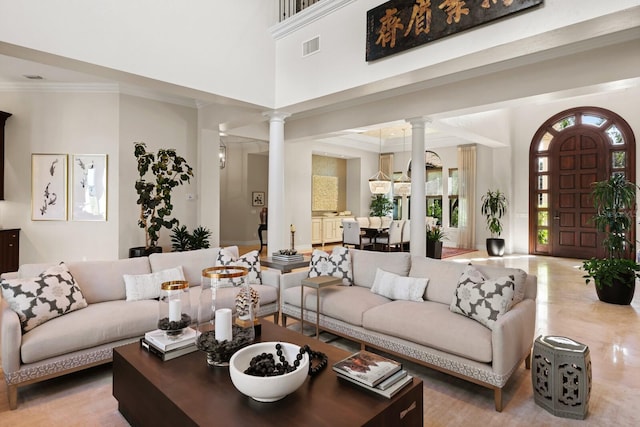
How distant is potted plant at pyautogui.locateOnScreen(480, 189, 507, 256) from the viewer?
897cm

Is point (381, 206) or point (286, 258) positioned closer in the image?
point (286, 258)

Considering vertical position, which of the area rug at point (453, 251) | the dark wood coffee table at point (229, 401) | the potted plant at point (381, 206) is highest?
the potted plant at point (381, 206)

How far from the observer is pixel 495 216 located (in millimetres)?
9516

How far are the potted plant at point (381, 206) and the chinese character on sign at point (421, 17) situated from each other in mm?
8346

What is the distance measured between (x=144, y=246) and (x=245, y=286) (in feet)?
16.2

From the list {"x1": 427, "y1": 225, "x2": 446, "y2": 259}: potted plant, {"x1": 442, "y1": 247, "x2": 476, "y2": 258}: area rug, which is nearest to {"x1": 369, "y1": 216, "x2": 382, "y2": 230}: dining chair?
{"x1": 427, "y1": 225, "x2": 446, "y2": 259}: potted plant

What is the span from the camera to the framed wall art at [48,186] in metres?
5.90

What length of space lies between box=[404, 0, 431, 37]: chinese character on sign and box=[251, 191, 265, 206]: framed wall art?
8081 mm

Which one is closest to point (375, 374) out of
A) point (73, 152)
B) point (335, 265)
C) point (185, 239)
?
point (335, 265)

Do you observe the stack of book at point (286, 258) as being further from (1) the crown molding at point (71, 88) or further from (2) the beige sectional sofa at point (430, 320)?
(1) the crown molding at point (71, 88)

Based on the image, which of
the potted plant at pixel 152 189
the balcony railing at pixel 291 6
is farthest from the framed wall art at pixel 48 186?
the balcony railing at pixel 291 6

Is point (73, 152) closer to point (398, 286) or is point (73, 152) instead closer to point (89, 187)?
Result: point (89, 187)

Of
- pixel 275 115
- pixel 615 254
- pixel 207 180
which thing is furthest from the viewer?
pixel 207 180

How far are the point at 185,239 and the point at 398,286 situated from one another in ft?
14.9
